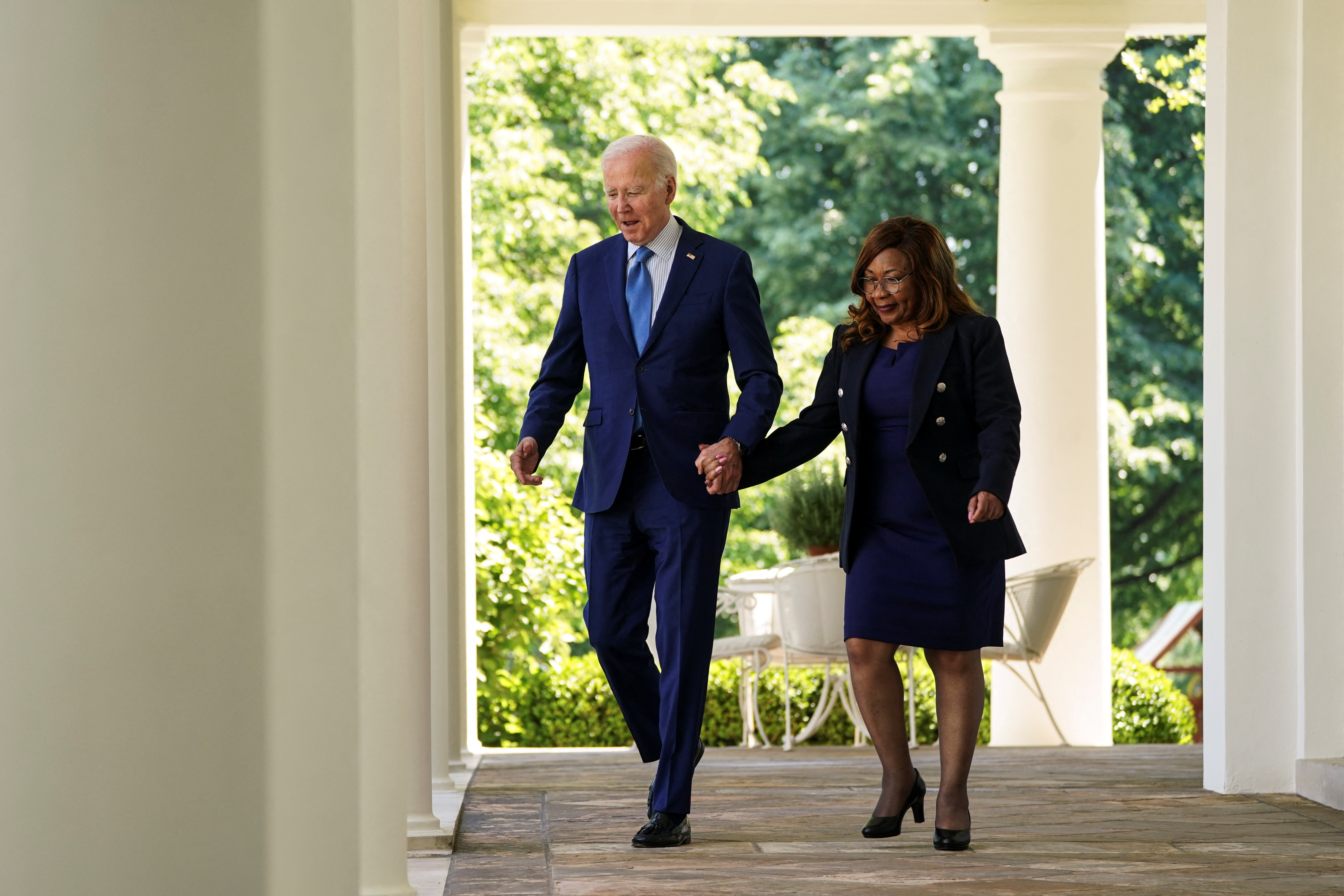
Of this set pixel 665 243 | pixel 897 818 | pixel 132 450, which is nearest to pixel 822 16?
pixel 665 243

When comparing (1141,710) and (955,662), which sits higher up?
(955,662)

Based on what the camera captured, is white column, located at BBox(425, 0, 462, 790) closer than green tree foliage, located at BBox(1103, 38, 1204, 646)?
Yes

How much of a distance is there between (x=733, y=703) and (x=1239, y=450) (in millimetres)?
5513

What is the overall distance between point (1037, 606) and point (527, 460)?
13.3ft

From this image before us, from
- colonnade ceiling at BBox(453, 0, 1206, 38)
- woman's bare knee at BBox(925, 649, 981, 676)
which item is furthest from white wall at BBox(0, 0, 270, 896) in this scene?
colonnade ceiling at BBox(453, 0, 1206, 38)

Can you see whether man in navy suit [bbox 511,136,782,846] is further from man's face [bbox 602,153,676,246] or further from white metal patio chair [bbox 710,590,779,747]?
white metal patio chair [bbox 710,590,779,747]

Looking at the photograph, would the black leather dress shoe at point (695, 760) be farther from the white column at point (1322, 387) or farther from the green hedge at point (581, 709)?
the green hedge at point (581, 709)

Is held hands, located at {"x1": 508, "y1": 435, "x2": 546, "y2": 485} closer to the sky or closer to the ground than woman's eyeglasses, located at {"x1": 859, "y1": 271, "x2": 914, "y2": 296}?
closer to the ground

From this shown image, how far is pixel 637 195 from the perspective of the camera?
496 cm

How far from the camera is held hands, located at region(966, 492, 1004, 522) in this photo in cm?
475

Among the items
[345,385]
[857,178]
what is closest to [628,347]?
[345,385]

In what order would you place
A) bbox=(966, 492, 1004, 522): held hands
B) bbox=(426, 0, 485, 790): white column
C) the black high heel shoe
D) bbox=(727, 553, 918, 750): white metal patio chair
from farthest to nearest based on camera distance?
1. bbox=(727, 553, 918, 750): white metal patio chair
2. bbox=(426, 0, 485, 790): white column
3. the black high heel shoe
4. bbox=(966, 492, 1004, 522): held hands

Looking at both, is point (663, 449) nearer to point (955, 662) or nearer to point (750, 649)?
point (955, 662)

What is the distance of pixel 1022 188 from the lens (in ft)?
31.1
